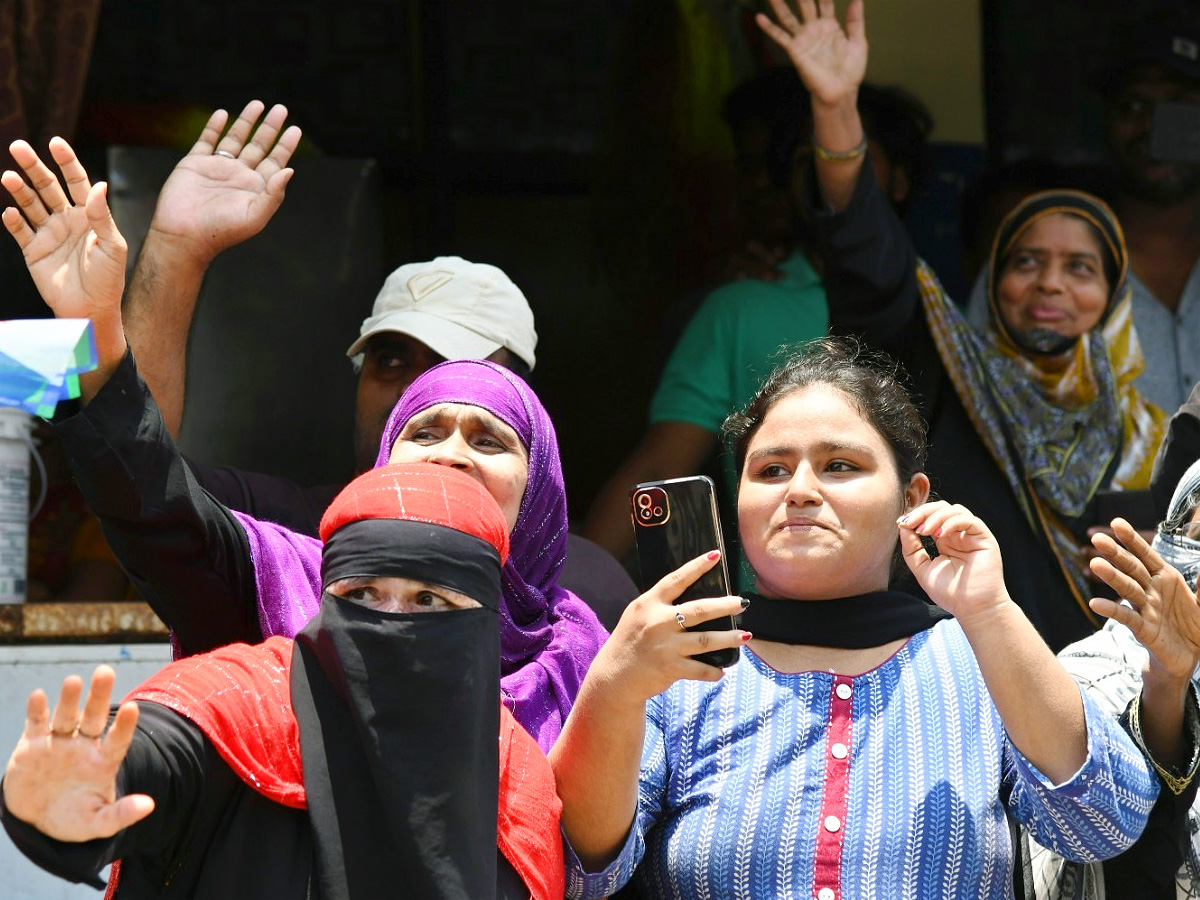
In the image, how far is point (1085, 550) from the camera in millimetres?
3219

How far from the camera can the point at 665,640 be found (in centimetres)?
185

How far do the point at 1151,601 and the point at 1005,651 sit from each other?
22 cm

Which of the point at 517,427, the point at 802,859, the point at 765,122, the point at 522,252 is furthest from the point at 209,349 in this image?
the point at 802,859

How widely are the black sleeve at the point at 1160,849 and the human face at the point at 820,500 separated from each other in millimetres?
393

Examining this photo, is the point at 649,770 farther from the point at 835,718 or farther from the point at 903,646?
the point at 903,646

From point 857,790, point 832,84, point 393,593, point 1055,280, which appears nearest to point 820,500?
point 857,790

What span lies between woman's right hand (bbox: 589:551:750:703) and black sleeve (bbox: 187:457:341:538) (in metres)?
0.94

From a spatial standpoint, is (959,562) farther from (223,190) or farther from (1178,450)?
(223,190)

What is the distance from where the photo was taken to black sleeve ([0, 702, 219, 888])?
1.56 metres

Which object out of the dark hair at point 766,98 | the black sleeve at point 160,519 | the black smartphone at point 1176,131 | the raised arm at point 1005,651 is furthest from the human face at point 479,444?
the black smartphone at point 1176,131

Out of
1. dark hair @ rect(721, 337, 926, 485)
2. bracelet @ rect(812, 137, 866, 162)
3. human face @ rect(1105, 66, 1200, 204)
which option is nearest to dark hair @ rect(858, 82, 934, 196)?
human face @ rect(1105, 66, 1200, 204)

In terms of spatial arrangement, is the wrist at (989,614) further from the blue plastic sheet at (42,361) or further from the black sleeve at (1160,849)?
the blue plastic sheet at (42,361)

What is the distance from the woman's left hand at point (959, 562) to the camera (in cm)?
193

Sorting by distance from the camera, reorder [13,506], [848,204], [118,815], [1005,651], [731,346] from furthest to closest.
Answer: [731,346] → [848,204] → [13,506] → [1005,651] → [118,815]
